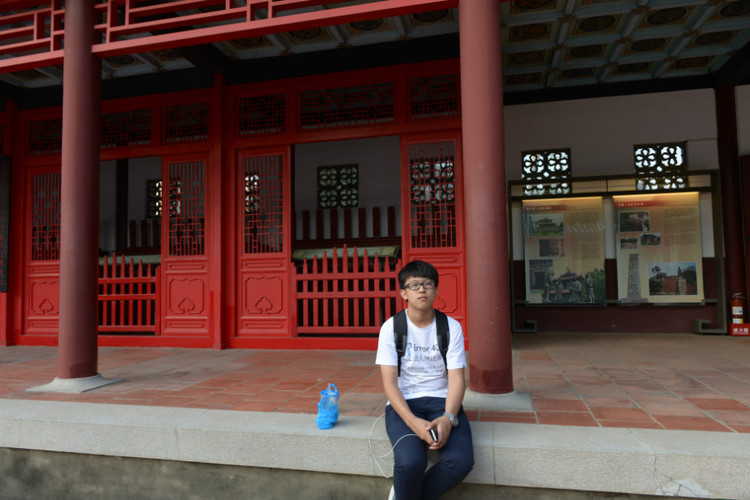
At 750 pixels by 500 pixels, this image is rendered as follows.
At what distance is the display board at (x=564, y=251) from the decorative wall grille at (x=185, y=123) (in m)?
4.76

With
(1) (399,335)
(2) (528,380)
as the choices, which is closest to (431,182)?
(2) (528,380)

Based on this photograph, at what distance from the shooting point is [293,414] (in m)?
2.91

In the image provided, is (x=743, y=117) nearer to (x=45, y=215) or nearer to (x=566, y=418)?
(x=566, y=418)

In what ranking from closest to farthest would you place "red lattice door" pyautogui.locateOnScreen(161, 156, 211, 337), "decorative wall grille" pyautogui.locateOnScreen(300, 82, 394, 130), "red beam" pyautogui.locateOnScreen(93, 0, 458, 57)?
"red beam" pyautogui.locateOnScreen(93, 0, 458, 57)
"decorative wall grille" pyautogui.locateOnScreen(300, 82, 394, 130)
"red lattice door" pyautogui.locateOnScreen(161, 156, 211, 337)

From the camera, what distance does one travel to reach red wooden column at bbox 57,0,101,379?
12.8ft

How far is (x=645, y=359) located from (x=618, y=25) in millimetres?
3792

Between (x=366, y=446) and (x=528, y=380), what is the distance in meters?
1.92

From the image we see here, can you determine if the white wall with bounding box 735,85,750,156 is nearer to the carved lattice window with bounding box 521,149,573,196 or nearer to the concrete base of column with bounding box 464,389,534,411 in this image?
the carved lattice window with bounding box 521,149,573,196

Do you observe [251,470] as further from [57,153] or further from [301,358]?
[57,153]

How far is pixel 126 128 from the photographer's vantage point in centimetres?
661

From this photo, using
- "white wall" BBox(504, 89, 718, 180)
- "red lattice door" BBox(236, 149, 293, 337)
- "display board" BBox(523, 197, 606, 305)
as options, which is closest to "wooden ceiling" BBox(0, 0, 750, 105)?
"white wall" BBox(504, 89, 718, 180)

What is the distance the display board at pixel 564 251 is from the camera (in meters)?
7.16

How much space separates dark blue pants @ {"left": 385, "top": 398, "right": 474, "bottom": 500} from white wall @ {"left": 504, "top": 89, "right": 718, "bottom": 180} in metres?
5.83

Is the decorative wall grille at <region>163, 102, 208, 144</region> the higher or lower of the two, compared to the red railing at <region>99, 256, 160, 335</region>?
higher
